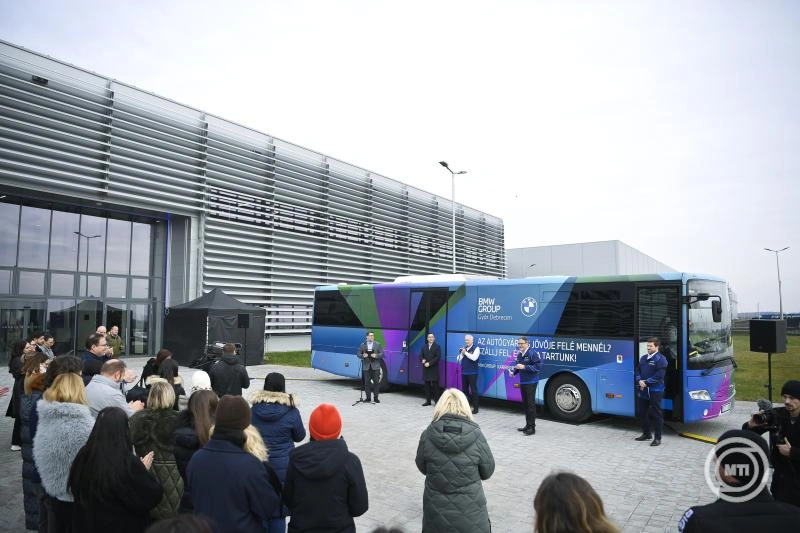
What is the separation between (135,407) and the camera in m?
5.14

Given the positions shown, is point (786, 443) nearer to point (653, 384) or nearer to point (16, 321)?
point (653, 384)

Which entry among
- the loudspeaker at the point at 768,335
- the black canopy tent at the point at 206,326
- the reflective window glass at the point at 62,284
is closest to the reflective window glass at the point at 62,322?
the reflective window glass at the point at 62,284

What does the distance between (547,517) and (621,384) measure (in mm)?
8519

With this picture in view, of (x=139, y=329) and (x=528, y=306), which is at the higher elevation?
(x=528, y=306)

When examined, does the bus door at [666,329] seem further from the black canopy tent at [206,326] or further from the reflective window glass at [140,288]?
the reflective window glass at [140,288]

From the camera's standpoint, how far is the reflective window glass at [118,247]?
73.6ft

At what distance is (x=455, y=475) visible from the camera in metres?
3.92

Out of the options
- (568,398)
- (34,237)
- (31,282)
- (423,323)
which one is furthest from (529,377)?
(34,237)

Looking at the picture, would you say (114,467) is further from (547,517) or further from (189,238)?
(189,238)

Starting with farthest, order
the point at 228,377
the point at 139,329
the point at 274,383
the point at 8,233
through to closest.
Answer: the point at 139,329
the point at 8,233
the point at 228,377
the point at 274,383

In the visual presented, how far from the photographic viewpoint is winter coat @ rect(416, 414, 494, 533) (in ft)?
12.8

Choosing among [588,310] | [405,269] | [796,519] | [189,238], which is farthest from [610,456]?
[405,269]

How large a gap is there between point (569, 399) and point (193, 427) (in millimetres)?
8326

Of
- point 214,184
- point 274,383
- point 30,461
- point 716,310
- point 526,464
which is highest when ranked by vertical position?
→ point 214,184
